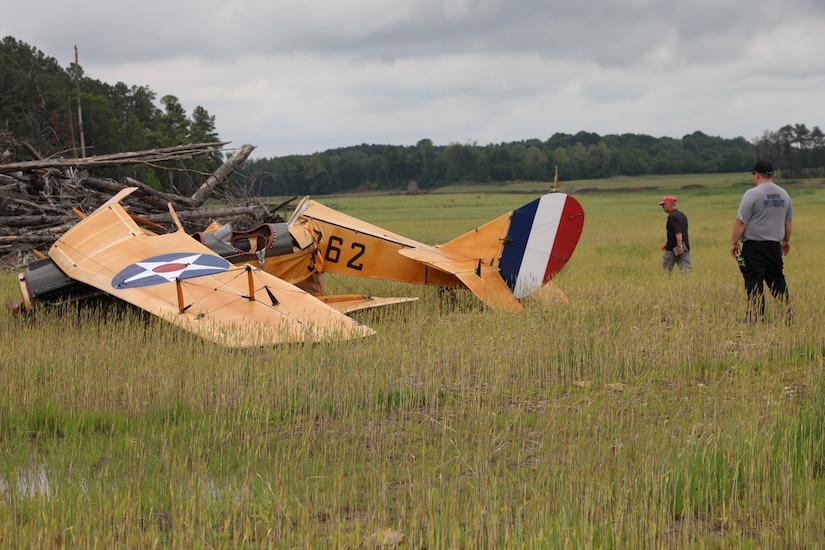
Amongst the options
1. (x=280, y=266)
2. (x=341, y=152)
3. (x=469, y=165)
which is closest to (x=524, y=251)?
(x=280, y=266)

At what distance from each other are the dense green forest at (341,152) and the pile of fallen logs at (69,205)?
36067 millimetres

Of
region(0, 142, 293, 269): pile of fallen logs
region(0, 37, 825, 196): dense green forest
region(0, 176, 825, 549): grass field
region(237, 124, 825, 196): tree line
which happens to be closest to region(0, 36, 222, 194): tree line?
region(0, 37, 825, 196): dense green forest

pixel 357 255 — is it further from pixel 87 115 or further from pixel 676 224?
pixel 87 115

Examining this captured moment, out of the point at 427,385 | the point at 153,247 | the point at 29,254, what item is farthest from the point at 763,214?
the point at 29,254

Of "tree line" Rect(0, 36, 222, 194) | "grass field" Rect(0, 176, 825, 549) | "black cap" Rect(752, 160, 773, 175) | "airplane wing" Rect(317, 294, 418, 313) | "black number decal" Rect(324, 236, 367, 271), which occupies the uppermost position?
"tree line" Rect(0, 36, 222, 194)

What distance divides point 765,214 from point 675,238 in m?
4.08

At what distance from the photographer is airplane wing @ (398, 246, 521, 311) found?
29.4 feet

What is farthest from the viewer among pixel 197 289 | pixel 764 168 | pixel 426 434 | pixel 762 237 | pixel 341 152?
pixel 341 152

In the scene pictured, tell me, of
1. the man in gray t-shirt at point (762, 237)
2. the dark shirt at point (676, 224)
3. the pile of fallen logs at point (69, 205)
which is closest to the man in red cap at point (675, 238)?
the dark shirt at point (676, 224)

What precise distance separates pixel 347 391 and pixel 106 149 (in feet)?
194

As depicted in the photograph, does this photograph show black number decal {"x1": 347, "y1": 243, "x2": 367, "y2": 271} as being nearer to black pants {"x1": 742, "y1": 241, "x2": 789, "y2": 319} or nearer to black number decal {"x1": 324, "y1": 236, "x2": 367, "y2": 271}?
black number decal {"x1": 324, "y1": 236, "x2": 367, "y2": 271}

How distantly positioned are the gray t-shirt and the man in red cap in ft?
10.9

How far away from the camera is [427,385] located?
5.71 m

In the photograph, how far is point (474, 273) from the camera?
30.6 feet
